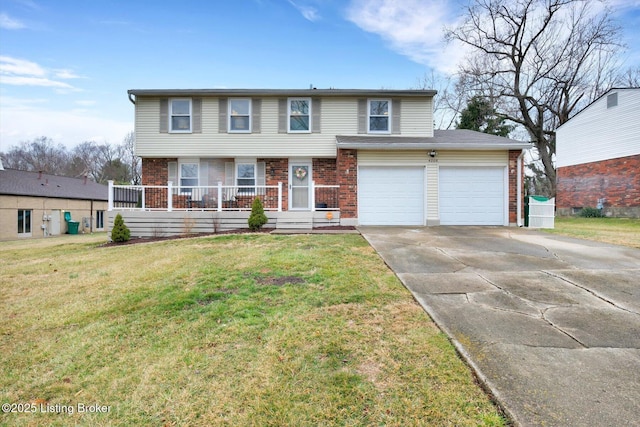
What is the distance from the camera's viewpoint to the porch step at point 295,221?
10.1 metres

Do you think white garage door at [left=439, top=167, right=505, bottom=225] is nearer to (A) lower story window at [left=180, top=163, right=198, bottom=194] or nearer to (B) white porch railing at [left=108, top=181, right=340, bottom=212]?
(B) white porch railing at [left=108, top=181, right=340, bottom=212]

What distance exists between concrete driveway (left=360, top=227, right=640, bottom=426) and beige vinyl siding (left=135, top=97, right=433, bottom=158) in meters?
7.47

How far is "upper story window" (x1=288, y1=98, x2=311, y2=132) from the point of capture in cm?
1261

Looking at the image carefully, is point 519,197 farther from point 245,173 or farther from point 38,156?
point 38,156

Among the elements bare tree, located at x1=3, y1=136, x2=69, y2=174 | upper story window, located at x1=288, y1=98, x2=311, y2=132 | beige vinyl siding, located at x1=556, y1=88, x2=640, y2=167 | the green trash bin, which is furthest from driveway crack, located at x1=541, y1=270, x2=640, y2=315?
bare tree, located at x1=3, y1=136, x2=69, y2=174

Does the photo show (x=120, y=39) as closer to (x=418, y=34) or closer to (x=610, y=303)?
(x=418, y=34)

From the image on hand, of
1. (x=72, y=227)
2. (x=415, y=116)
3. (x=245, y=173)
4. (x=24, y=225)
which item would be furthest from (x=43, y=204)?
(x=415, y=116)

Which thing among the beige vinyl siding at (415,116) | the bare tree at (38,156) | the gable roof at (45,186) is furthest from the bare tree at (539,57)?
the bare tree at (38,156)

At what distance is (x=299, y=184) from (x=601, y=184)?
17.1 metres

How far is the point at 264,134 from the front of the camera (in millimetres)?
12547

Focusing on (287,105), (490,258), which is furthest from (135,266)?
(287,105)

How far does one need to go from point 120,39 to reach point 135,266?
483 inches

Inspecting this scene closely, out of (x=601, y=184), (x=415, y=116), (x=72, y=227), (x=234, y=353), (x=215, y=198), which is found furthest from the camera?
(x=72, y=227)

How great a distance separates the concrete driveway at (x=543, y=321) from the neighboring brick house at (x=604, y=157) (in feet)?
43.5
